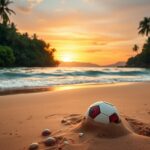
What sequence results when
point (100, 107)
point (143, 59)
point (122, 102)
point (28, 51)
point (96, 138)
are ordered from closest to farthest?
point (96, 138)
point (100, 107)
point (122, 102)
point (28, 51)
point (143, 59)

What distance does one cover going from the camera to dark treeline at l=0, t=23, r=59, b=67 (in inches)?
2172

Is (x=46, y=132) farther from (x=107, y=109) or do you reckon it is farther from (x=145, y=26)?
(x=145, y=26)

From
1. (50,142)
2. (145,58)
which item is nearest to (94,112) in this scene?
(50,142)

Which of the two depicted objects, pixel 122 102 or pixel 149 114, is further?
pixel 122 102

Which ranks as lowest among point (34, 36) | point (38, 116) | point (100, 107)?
point (38, 116)

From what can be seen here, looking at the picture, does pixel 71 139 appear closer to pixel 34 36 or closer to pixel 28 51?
pixel 28 51

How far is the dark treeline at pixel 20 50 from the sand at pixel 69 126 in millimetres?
47652

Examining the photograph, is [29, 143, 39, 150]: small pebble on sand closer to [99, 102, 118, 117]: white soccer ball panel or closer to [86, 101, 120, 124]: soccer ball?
[86, 101, 120, 124]: soccer ball

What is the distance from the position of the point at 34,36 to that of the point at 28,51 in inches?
308

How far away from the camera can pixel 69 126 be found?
4512mm

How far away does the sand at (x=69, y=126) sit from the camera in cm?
363

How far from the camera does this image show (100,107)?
397cm

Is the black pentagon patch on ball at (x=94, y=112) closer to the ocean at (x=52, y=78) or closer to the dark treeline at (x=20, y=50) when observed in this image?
the ocean at (x=52, y=78)

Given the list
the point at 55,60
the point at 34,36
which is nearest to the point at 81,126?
the point at 34,36
